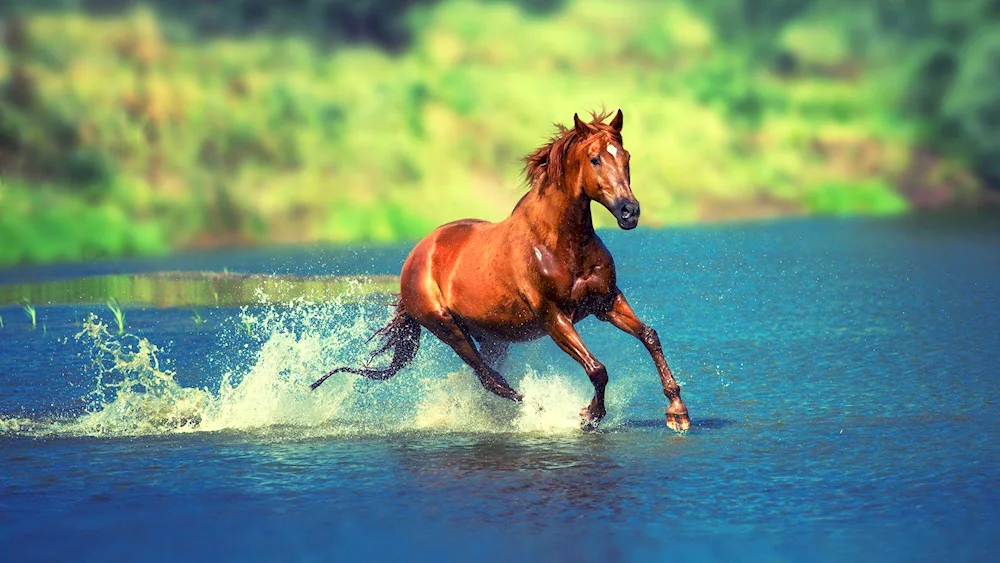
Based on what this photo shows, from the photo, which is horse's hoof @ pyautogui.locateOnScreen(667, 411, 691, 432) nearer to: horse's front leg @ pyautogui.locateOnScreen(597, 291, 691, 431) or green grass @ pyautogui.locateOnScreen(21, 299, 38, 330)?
horse's front leg @ pyautogui.locateOnScreen(597, 291, 691, 431)

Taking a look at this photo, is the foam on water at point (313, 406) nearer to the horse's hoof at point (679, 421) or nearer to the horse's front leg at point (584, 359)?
the horse's front leg at point (584, 359)

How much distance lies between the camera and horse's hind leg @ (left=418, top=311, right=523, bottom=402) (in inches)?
419

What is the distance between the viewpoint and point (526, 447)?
941 centimetres

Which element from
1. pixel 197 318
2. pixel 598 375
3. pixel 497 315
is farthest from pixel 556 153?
pixel 197 318

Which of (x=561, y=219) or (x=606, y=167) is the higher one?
(x=606, y=167)

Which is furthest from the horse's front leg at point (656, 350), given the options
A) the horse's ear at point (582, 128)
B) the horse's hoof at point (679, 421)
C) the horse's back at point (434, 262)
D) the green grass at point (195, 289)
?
the green grass at point (195, 289)

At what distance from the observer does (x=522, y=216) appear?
33.4 ft

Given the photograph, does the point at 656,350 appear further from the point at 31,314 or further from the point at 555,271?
the point at 31,314

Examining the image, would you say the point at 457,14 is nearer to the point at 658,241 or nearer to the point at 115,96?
the point at 115,96

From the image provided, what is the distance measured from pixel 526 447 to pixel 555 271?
1289 mm

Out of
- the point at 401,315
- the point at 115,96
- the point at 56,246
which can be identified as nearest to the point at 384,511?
the point at 401,315

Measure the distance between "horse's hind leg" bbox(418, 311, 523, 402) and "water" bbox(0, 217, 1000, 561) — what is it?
0.70 ft

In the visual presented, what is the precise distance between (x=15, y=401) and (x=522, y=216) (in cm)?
491

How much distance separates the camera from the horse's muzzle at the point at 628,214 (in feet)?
29.8
